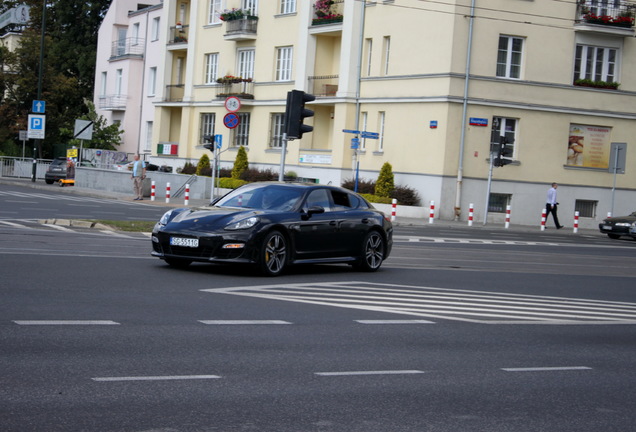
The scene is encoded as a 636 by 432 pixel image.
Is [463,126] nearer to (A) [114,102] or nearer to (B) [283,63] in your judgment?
(B) [283,63]

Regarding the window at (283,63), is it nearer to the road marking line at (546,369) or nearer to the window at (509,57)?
the window at (509,57)

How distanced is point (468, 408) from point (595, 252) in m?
21.9

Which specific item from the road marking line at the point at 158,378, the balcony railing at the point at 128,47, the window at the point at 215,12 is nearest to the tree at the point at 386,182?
the window at the point at 215,12

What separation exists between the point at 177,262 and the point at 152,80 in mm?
51571

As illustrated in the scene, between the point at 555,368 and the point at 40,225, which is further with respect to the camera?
the point at 40,225

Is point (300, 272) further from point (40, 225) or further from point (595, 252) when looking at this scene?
point (595, 252)

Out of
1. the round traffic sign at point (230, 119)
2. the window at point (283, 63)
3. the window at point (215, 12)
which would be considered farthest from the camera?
the window at point (215, 12)

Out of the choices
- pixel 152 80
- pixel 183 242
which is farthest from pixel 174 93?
pixel 183 242

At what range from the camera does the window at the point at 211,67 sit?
55938 mm

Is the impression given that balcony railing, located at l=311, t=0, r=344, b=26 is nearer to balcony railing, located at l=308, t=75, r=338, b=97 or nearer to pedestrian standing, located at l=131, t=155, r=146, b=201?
balcony railing, located at l=308, t=75, r=338, b=97

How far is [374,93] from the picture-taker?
147 feet

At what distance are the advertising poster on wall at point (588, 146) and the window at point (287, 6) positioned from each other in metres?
14.8

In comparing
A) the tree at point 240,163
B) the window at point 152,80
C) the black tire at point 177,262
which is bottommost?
the black tire at point 177,262

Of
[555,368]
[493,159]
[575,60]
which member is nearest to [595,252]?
[493,159]
